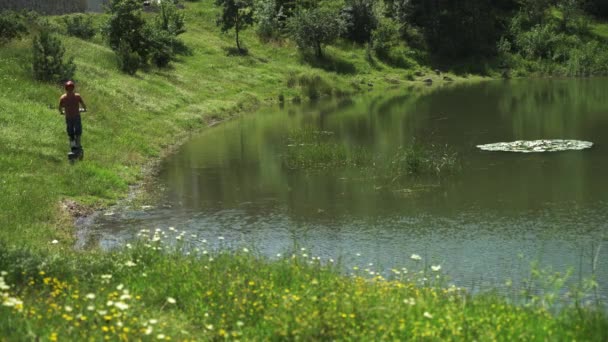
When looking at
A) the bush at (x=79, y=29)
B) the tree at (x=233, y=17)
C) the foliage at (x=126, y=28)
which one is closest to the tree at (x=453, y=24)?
the tree at (x=233, y=17)

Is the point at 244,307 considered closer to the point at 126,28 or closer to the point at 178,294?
the point at 178,294

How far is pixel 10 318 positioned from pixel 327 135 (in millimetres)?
29564

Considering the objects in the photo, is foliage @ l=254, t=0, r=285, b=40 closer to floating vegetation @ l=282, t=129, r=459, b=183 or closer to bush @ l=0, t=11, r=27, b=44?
bush @ l=0, t=11, r=27, b=44

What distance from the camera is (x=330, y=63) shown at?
230ft

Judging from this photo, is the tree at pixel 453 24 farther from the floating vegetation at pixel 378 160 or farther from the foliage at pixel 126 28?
the floating vegetation at pixel 378 160

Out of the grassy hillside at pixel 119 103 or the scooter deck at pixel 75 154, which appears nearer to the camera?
the grassy hillside at pixel 119 103

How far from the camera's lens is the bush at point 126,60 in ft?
156

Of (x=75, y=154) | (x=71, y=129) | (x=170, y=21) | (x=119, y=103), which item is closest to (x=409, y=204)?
(x=75, y=154)

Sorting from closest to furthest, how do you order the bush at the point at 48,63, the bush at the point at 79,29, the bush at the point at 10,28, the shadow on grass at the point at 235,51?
the bush at the point at 48,63 < the bush at the point at 10,28 < the bush at the point at 79,29 < the shadow on grass at the point at 235,51

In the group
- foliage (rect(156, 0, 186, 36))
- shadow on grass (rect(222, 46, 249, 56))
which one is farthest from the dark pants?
shadow on grass (rect(222, 46, 249, 56))

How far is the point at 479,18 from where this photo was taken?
80.1 m

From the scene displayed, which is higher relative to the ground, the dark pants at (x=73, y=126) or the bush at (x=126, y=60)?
the bush at (x=126, y=60)

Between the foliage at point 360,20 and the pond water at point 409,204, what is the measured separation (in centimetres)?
3623

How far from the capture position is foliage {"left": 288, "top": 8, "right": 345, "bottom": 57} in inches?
2763
